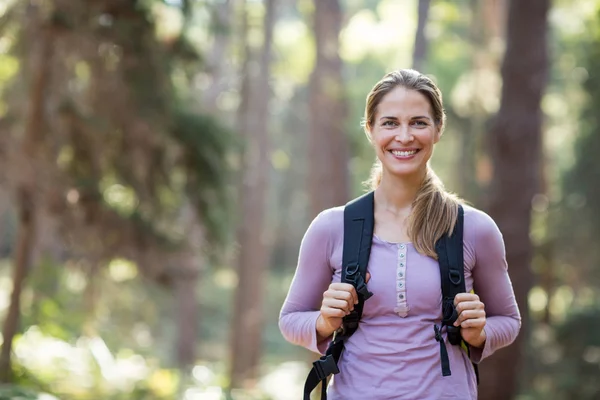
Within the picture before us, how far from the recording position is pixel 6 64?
12.0 metres

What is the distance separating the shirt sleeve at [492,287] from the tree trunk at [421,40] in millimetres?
12225

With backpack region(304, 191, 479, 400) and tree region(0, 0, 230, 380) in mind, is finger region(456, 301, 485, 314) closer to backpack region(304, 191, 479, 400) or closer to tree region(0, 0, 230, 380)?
backpack region(304, 191, 479, 400)

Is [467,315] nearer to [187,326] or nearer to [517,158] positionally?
[517,158]

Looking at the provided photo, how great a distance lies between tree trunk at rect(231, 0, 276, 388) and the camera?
21.9m

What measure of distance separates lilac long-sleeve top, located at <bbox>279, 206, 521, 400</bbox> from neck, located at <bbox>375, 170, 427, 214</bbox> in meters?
0.17

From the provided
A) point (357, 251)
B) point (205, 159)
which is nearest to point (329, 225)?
point (357, 251)

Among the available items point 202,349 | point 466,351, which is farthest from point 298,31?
point 466,351

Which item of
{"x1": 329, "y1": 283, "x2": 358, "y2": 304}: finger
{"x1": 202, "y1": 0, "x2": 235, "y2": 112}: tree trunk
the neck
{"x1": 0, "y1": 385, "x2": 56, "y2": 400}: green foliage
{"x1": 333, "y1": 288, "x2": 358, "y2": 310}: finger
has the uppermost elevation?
{"x1": 202, "y1": 0, "x2": 235, "y2": 112}: tree trunk

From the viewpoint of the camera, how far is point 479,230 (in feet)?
9.96

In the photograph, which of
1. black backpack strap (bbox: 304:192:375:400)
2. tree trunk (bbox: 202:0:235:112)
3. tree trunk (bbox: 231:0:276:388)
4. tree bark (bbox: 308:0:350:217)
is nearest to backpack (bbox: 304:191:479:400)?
black backpack strap (bbox: 304:192:375:400)

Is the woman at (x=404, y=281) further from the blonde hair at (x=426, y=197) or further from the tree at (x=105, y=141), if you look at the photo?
the tree at (x=105, y=141)

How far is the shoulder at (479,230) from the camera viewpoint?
303 cm

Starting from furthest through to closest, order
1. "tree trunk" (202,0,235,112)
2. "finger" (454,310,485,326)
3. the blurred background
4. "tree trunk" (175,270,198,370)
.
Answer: "tree trunk" (175,270,198,370)
"tree trunk" (202,0,235,112)
the blurred background
"finger" (454,310,485,326)

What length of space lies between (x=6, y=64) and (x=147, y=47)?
7.85ft
